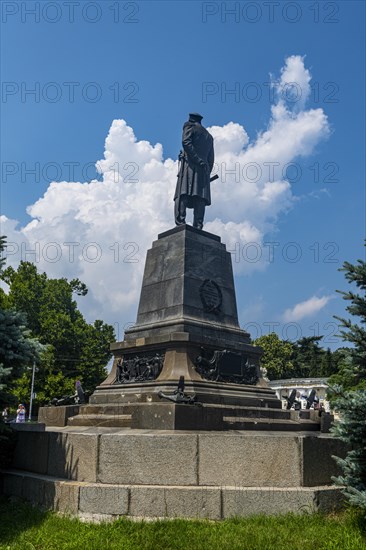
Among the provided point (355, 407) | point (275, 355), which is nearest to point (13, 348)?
point (355, 407)

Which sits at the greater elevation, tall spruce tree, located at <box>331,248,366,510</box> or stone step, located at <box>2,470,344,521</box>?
tall spruce tree, located at <box>331,248,366,510</box>

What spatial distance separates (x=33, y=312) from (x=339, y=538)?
1440 inches

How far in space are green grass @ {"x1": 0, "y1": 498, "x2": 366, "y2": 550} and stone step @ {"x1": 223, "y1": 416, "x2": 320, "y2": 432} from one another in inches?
154

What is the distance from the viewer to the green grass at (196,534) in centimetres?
628

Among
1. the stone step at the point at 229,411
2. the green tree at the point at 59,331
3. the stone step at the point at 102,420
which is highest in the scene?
the green tree at the point at 59,331

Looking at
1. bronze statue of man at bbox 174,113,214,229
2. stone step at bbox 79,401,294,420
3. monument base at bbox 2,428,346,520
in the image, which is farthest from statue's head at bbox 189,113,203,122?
monument base at bbox 2,428,346,520

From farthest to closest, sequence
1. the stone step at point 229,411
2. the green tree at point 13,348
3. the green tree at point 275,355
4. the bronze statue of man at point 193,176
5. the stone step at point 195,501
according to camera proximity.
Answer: the green tree at point 275,355 < the bronze statue of man at point 193,176 < the stone step at point 229,411 < the green tree at point 13,348 < the stone step at point 195,501

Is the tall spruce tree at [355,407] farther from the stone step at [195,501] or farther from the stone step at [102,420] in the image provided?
the stone step at [102,420]

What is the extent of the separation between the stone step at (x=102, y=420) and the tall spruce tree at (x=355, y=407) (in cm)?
554

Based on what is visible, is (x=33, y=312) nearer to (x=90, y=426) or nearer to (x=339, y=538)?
(x=90, y=426)

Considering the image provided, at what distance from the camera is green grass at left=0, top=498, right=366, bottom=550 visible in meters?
6.28

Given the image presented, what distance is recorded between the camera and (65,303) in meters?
43.4

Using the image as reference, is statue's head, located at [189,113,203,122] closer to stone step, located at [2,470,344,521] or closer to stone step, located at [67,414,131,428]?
stone step, located at [67,414,131,428]

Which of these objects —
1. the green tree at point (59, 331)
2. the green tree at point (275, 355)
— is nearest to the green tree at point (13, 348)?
the green tree at point (59, 331)
